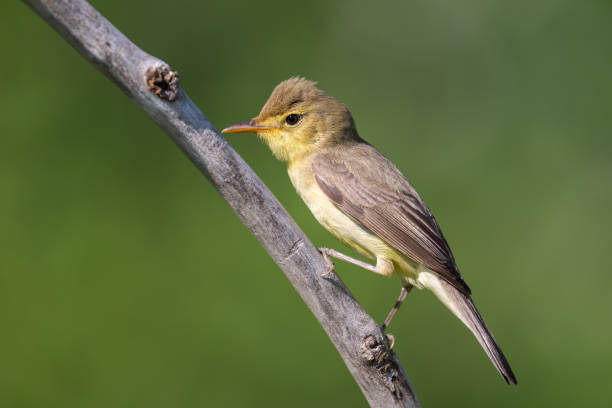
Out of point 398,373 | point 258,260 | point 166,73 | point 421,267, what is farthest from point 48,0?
point 258,260

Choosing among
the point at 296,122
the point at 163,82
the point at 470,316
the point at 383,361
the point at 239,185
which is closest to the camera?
the point at 163,82

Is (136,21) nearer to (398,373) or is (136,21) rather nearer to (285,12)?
(285,12)

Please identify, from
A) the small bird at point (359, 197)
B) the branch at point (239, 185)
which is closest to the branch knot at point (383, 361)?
the branch at point (239, 185)

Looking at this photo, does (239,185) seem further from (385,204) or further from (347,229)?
(385,204)

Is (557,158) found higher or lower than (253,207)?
higher

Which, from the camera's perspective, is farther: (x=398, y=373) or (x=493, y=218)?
(x=493, y=218)

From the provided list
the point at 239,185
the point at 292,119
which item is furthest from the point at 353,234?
the point at 239,185
